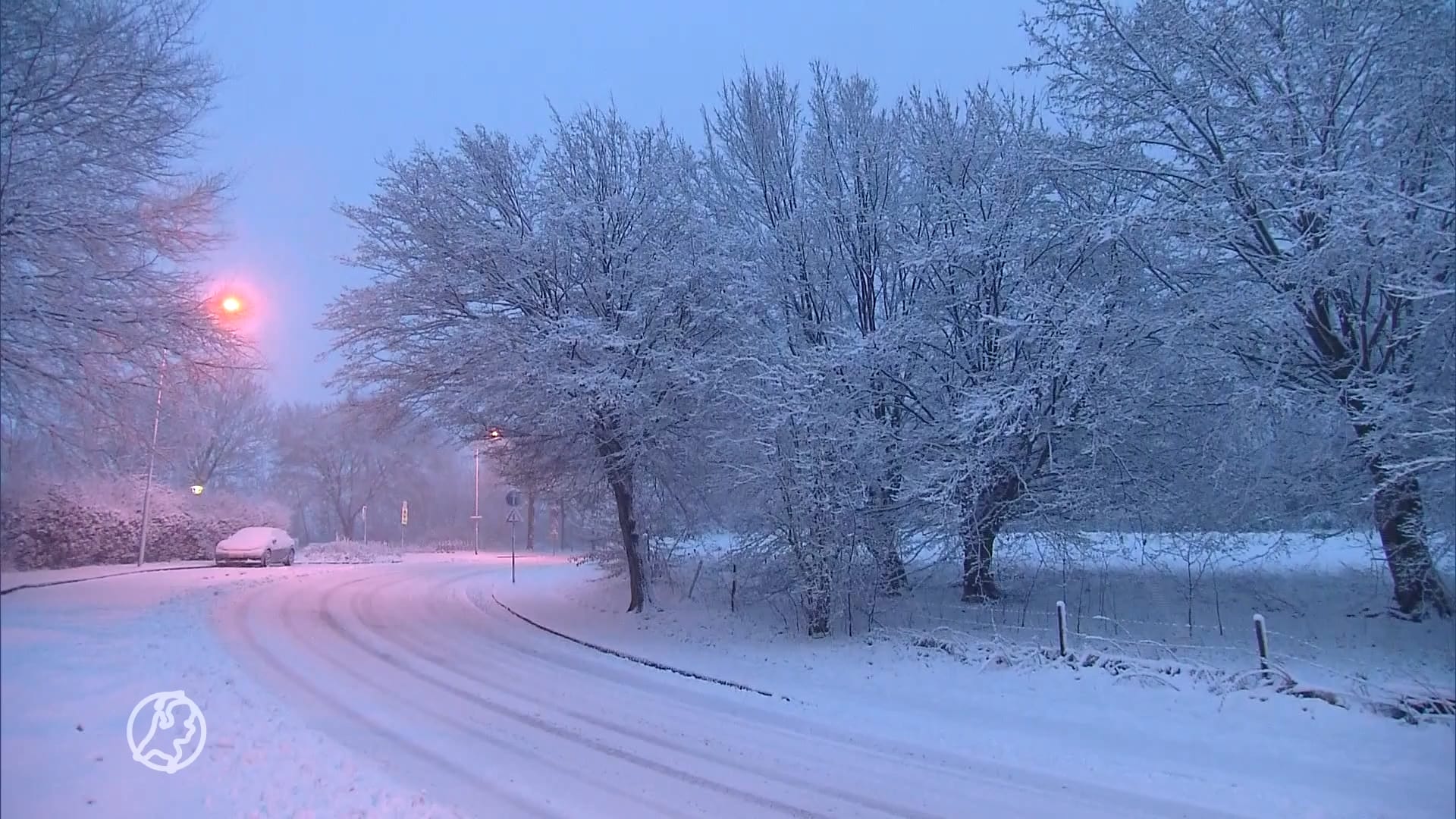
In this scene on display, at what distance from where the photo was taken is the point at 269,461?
37.3ft

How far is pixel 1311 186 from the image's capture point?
9727 mm

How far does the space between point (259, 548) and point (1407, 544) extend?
2492 centimetres

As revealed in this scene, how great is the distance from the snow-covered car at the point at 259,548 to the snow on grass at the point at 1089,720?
21.2 feet

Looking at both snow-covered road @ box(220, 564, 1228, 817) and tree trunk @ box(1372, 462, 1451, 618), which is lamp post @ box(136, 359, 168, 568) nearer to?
snow-covered road @ box(220, 564, 1228, 817)

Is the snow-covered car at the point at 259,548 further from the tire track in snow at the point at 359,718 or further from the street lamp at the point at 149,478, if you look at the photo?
the street lamp at the point at 149,478

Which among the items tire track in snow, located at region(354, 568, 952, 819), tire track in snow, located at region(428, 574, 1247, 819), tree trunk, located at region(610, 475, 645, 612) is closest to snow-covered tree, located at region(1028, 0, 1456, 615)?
tire track in snow, located at region(428, 574, 1247, 819)

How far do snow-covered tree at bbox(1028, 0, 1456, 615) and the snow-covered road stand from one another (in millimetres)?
4026

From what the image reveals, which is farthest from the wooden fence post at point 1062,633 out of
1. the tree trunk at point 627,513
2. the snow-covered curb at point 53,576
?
the snow-covered curb at point 53,576

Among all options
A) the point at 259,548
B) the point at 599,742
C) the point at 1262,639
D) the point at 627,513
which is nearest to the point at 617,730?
the point at 599,742

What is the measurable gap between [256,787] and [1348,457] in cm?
1057

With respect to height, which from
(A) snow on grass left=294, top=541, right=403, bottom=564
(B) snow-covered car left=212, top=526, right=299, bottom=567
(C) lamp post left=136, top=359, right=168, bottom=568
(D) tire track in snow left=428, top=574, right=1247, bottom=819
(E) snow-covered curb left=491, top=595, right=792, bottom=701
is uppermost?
(C) lamp post left=136, top=359, right=168, bottom=568

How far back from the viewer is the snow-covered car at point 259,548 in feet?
57.5

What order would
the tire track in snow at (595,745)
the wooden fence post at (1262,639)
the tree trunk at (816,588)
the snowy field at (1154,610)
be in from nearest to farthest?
the tire track in snow at (595,745)
the snowy field at (1154,610)
the wooden fence post at (1262,639)
the tree trunk at (816,588)

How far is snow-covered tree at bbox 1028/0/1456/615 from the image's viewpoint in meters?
→ 7.65
